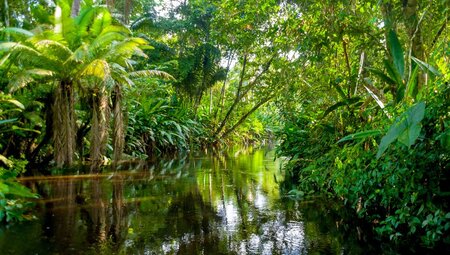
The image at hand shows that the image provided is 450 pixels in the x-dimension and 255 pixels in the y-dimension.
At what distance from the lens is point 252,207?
5059 mm

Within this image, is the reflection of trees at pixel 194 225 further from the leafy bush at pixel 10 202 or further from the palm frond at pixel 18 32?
the palm frond at pixel 18 32

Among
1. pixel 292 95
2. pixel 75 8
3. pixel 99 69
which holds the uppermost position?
pixel 75 8

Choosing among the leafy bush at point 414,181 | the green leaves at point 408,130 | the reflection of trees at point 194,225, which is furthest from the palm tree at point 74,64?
the green leaves at point 408,130

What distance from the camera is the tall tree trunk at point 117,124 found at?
9797 millimetres

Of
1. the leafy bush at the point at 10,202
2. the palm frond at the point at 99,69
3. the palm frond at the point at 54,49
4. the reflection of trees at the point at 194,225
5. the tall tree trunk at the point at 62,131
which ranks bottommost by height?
the reflection of trees at the point at 194,225

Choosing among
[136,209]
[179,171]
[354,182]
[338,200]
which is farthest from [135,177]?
[354,182]

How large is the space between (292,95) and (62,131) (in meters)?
4.90

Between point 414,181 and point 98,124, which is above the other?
point 98,124

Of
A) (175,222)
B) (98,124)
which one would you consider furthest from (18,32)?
(175,222)

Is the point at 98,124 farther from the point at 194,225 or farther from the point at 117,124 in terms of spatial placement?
the point at 194,225

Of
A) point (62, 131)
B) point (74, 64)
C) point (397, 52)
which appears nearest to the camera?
point (397, 52)

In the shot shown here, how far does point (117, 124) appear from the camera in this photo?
9820 millimetres

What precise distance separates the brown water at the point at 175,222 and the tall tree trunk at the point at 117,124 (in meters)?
2.90

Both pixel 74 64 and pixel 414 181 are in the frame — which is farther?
pixel 74 64
